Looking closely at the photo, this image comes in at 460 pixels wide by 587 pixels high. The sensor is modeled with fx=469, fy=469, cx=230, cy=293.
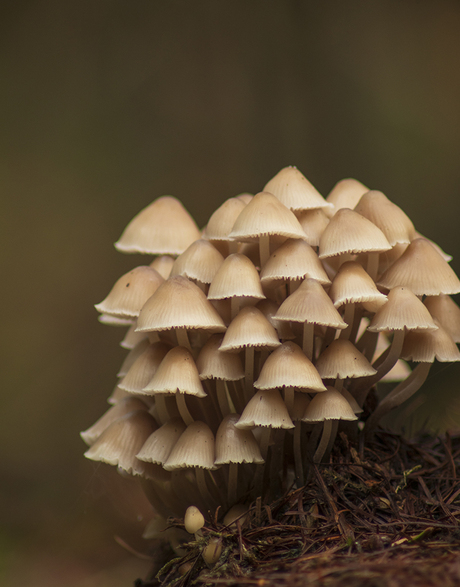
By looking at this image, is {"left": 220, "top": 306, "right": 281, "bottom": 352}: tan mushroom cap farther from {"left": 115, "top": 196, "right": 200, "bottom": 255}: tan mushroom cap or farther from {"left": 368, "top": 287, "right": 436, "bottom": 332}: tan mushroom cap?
{"left": 115, "top": 196, "right": 200, "bottom": 255}: tan mushroom cap

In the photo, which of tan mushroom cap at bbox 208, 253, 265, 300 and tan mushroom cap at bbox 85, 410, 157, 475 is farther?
tan mushroom cap at bbox 85, 410, 157, 475

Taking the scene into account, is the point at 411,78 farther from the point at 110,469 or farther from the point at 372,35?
the point at 110,469

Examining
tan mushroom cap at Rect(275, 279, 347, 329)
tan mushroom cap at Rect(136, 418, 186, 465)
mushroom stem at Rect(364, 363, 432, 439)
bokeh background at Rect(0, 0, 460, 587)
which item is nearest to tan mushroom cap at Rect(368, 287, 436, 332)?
tan mushroom cap at Rect(275, 279, 347, 329)

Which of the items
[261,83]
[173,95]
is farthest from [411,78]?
[173,95]

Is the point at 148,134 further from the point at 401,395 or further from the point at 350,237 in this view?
the point at 401,395

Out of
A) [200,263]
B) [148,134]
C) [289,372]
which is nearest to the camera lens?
[289,372]

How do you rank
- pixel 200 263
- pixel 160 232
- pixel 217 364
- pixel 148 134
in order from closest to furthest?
pixel 217 364 < pixel 200 263 < pixel 160 232 < pixel 148 134

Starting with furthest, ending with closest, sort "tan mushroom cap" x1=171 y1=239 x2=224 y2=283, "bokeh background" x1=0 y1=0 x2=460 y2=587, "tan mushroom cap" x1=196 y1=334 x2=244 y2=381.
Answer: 1. "bokeh background" x1=0 y1=0 x2=460 y2=587
2. "tan mushroom cap" x1=171 y1=239 x2=224 y2=283
3. "tan mushroom cap" x1=196 y1=334 x2=244 y2=381

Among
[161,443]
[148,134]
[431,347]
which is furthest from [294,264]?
[148,134]
